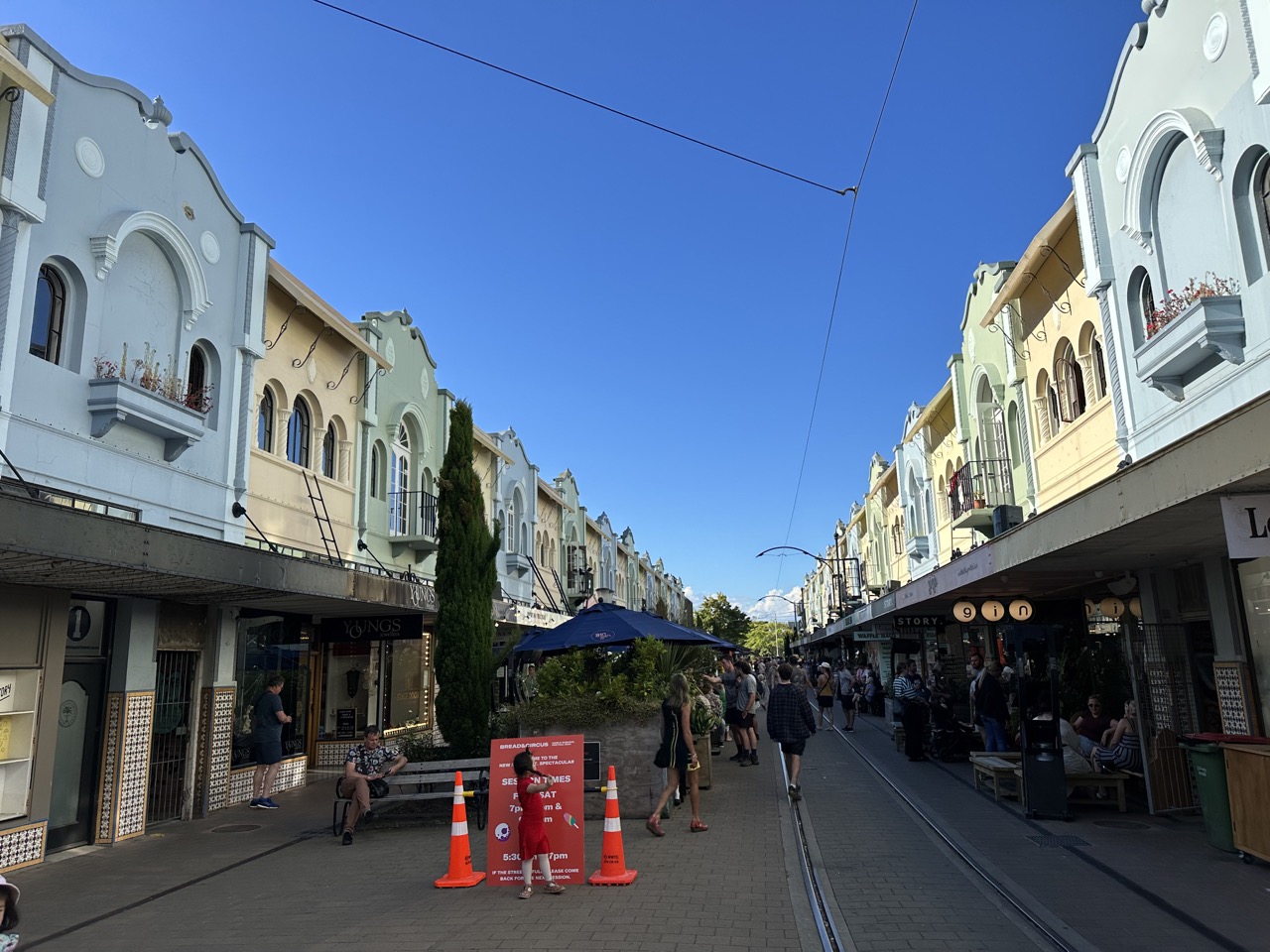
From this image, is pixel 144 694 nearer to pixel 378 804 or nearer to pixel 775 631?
pixel 378 804

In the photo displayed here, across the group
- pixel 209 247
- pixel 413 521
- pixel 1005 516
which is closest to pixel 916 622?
pixel 1005 516

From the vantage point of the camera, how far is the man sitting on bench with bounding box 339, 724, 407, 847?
1029 centimetres

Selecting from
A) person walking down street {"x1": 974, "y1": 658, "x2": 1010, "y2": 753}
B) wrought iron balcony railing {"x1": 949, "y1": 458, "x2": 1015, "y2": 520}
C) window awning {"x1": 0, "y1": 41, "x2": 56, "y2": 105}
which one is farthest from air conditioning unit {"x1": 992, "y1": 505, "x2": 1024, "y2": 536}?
window awning {"x1": 0, "y1": 41, "x2": 56, "y2": 105}

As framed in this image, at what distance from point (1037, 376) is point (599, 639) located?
1127 centimetres

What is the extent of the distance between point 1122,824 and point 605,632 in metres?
6.25

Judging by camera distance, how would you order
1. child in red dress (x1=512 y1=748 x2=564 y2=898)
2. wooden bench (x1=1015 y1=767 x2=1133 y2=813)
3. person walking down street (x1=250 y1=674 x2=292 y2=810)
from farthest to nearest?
person walking down street (x1=250 y1=674 x2=292 y2=810), wooden bench (x1=1015 y1=767 x2=1133 y2=813), child in red dress (x1=512 y1=748 x2=564 y2=898)

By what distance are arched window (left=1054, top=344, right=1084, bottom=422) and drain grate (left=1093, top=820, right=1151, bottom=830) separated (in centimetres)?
820

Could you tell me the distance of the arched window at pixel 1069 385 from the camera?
53.2 feet

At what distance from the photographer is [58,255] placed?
1064cm

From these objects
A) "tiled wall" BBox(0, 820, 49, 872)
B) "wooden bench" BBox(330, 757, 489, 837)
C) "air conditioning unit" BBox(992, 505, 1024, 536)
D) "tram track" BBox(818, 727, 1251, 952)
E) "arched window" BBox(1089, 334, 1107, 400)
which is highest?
"arched window" BBox(1089, 334, 1107, 400)

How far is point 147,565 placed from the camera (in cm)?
808

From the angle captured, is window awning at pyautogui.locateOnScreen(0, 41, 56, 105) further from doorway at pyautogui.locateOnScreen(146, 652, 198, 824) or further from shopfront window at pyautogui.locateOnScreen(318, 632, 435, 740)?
shopfront window at pyautogui.locateOnScreen(318, 632, 435, 740)

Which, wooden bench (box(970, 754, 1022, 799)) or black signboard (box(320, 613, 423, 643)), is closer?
wooden bench (box(970, 754, 1022, 799))

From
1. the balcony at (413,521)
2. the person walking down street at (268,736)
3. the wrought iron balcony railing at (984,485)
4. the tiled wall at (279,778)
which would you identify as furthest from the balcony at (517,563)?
the person walking down street at (268,736)
